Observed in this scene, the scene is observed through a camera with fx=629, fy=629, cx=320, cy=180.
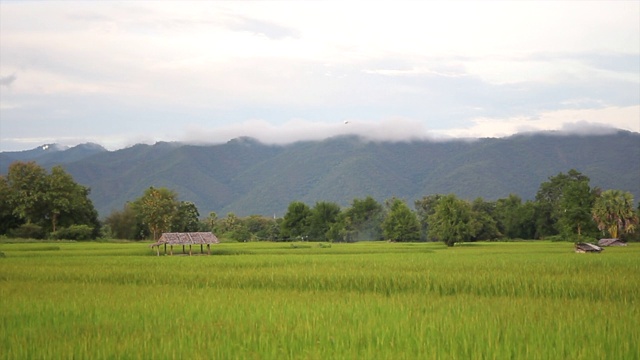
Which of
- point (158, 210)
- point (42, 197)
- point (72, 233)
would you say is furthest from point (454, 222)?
point (42, 197)

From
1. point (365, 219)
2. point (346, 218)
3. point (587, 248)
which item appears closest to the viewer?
point (587, 248)

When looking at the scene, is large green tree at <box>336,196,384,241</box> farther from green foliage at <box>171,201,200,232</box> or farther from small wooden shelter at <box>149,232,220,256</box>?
small wooden shelter at <box>149,232,220,256</box>

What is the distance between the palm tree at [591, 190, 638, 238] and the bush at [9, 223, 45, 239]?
73.2 meters

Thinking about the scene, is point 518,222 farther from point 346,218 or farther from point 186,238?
point 186,238

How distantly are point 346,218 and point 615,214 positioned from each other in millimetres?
52819

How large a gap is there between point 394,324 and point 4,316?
9.63 metres

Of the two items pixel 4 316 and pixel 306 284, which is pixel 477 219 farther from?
pixel 4 316

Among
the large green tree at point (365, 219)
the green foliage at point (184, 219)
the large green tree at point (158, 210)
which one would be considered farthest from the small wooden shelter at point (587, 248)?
the large green tree at point (365, 219)

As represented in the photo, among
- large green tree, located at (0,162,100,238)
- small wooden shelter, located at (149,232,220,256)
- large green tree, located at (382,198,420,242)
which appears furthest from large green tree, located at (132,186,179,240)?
small wooden shelter, located at (149,232,220,256)

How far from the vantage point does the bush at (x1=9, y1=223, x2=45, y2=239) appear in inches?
3241

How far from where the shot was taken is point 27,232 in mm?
82375

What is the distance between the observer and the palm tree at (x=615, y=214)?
8175 cm

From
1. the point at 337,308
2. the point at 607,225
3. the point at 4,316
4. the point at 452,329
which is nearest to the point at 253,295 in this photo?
the point at 337,308

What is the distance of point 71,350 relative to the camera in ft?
36.6
